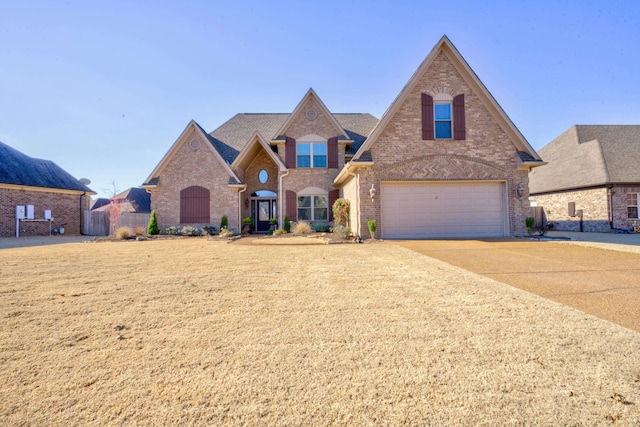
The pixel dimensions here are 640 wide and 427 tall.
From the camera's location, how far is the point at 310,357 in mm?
2584

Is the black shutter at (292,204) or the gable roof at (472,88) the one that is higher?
the gable roof at (472,88)

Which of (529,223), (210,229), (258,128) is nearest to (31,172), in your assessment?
(210,229)

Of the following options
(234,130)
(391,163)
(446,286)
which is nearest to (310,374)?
(446,286)

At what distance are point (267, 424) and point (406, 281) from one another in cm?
378

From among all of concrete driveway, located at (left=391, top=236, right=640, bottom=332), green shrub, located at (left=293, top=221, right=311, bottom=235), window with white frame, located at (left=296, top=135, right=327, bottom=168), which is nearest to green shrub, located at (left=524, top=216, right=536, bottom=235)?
concrete driveway, located at (left=391, top=236, right=640, bottom=332)

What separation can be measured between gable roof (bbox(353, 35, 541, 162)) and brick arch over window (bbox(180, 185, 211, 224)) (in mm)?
9220

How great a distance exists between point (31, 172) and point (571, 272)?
2837cm

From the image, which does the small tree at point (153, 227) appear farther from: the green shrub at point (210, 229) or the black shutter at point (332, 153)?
the black shutter at point (332, 153)

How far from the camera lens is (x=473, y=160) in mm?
12797

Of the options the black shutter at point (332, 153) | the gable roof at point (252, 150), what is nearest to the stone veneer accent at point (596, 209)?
the black shutter at point (332, 153)

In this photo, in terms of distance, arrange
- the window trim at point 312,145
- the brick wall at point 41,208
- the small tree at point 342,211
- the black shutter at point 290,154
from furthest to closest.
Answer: the brick wall at point 41,208 → the window trim at point 312,145 → the black shutter at point 290,154 → the small tree at point 342,211

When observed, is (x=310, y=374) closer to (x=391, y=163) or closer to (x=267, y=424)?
(x=267, y=424)

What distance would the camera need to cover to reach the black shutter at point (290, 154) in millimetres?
17609

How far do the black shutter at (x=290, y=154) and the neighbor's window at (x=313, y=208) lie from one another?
195cm
